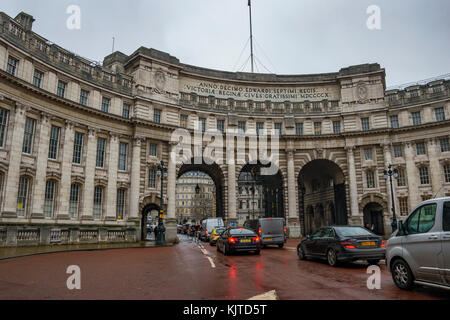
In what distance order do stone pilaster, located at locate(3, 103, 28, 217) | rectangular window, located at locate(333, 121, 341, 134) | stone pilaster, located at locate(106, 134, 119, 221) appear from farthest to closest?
rectangular window, located at locate(333, 121, 341, 134)
stone pilaster, located at locate(106, 134, 119, 221)
stone pilaster, located at locate(3, 103, 28, 217)

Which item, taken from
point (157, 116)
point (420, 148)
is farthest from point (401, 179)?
point (157, 116)

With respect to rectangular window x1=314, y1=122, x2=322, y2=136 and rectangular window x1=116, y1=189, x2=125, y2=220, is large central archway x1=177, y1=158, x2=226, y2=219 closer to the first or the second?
rectangular window x1=116, y1=189, x2=125, y2=220

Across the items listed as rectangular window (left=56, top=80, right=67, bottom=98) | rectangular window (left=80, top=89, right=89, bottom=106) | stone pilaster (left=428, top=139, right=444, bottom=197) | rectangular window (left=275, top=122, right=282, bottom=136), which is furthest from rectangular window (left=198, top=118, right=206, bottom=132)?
stone pilaster (left=428, top=139, right=444, bottom=197)

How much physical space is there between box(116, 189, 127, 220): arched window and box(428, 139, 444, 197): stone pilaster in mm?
32400

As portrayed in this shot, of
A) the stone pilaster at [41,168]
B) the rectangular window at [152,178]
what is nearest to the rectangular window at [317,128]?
the rectangular window at [152,178]

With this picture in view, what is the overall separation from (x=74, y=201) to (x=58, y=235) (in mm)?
4967

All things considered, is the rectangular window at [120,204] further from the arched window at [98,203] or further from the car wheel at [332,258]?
the car wheel at [332,258]

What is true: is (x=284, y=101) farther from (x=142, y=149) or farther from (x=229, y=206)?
(x=142, y=149)

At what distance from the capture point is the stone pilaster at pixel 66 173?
27250mm

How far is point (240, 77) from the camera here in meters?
41.4

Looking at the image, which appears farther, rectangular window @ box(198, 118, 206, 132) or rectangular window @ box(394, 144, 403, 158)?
rectangular window @ box(198, 118, 206, 132)

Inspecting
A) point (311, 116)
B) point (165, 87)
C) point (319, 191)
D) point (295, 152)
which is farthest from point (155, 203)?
point (319, 191)

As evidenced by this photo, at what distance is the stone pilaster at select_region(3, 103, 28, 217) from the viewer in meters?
23.3

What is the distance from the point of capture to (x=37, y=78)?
26.8m
